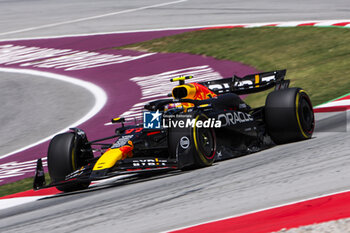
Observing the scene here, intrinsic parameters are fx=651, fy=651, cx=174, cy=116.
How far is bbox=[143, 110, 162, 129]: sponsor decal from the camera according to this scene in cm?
727

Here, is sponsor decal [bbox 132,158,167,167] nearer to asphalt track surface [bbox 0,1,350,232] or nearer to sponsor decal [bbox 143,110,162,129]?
asphalt track surface [bbox 0,1,350,232]

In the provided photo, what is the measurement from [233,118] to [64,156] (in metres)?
2.02

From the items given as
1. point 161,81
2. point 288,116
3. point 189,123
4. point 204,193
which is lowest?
point 204,193

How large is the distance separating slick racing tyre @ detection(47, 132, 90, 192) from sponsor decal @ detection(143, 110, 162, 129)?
0.87 metres

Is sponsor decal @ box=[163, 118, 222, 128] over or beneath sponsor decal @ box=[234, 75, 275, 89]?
beneath

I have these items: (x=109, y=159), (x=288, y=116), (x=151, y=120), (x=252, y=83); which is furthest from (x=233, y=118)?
(x=109, y=159)

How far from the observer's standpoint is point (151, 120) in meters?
7.29

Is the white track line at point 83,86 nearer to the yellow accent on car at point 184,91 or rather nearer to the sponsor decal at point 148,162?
the yellow accent on car at point 184,91

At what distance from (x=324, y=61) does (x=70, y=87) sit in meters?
6.37

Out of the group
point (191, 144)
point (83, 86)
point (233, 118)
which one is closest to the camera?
point (191, 144)

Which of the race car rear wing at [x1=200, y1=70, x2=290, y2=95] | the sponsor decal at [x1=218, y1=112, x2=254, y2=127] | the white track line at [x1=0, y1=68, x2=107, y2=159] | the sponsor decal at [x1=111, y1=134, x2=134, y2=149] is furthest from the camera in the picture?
the white track line at [x1=0, y1=68, x2=107, y2=159]

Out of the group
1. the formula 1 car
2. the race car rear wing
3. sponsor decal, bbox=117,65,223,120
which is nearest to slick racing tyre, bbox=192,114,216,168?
the formula 1 car

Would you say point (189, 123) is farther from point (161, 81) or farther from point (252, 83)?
point (161, 81)

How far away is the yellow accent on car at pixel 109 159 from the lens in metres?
6.86
